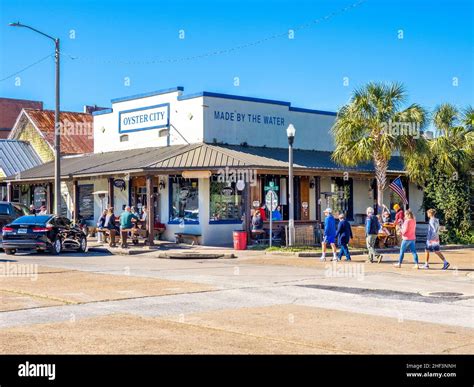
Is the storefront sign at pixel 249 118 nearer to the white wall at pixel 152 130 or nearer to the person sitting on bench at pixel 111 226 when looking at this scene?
the white wall at pixel 152 130

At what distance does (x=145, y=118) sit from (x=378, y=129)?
11.5 metres

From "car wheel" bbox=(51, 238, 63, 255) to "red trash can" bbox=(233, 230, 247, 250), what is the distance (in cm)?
651

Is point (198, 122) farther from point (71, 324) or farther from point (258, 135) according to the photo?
point (71, 324)

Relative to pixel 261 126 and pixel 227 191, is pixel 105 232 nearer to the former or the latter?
pixel 227 191

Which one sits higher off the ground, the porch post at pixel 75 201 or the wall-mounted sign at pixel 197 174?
the wall-mounted sign at pixel 197 174

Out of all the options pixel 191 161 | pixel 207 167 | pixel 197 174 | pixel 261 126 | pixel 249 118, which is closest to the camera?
pixel 207 167

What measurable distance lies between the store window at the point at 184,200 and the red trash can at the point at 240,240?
2.99 meters

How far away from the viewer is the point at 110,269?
19609 mm

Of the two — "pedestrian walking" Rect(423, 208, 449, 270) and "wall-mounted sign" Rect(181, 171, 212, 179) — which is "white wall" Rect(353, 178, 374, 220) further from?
"pedestrian walking" Rect(423, 208, 449, 270)

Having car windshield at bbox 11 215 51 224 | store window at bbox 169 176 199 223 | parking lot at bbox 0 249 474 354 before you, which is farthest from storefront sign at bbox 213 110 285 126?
parking lot at bbox 0 249 474 354

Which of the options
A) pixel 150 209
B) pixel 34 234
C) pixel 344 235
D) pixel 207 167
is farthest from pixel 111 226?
pixel 344 235

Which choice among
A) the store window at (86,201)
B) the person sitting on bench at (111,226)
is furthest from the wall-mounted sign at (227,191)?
the store window at (86,201)

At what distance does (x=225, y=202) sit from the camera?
29.6 metres

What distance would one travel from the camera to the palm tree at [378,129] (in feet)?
94.5
